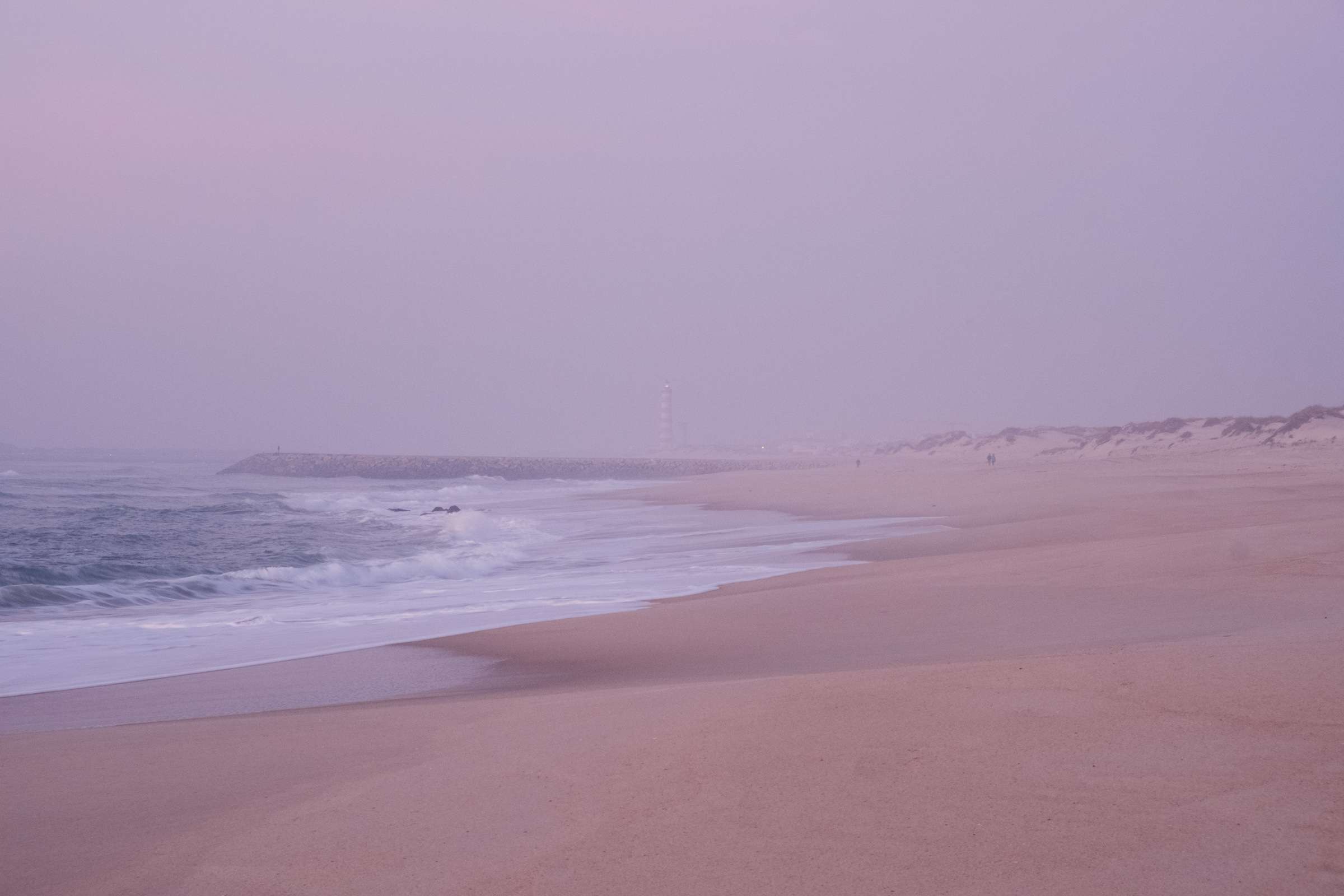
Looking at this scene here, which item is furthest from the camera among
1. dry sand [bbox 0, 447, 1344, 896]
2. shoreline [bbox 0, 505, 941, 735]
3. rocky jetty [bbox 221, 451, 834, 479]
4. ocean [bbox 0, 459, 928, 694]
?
rocky jetty [bbox 221, 451, 834, 479]

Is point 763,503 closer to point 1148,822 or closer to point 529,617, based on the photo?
point 529,617

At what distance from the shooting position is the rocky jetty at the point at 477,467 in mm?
72875

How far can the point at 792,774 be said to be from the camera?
11.9 feet

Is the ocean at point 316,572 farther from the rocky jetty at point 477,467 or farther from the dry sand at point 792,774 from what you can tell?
the rocky jetty at point 477,467

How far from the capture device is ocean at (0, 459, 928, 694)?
893cm

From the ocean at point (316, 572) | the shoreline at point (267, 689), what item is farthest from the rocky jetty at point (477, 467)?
the shoreline at point (267, 689)

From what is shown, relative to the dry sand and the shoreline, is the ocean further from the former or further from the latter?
the dry sand

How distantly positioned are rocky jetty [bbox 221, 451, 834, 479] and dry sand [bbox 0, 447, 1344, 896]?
204 feet

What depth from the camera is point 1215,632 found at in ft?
18.5

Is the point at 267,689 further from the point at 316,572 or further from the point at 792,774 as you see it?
the point at 316,572

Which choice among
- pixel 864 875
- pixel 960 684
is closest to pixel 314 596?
pixel 960 684

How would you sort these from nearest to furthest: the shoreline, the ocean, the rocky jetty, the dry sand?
the dry sand
the shoreline
the ocean
the rocky jetty

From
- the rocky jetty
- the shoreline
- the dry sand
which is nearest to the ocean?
the shoreline

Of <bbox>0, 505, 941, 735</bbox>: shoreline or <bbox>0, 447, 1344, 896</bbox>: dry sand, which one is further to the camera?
<bbox>0, 505, 941, 735</bbox>: shoreline
